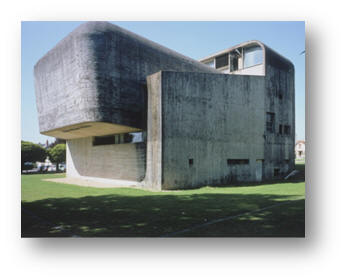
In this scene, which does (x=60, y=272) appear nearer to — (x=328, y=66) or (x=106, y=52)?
(x=328, y=66)

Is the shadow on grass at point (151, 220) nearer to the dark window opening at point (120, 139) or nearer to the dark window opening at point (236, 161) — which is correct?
the dark window opening at point (236, 161)

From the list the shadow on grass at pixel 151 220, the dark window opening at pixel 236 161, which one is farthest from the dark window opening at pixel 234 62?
the shadow on grass at pixel 151 220

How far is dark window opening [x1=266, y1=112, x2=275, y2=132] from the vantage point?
1679cm

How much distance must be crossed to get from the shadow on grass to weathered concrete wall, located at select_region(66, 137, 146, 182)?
22.7ft

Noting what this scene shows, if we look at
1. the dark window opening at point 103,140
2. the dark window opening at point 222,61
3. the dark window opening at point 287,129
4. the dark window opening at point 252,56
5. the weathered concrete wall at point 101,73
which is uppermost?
the dark window opening at point 222,61

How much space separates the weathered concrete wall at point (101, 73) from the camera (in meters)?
13.0

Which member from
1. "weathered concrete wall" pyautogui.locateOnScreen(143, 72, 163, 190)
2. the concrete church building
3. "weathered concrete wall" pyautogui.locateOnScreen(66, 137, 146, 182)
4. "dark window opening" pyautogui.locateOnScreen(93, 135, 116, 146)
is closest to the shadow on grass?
"weathered concrete wall" pyautogui.locateOnScreen(143, 72, 163, 190)

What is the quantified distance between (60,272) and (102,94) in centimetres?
969

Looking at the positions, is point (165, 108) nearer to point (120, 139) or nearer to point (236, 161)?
point (120, 139)

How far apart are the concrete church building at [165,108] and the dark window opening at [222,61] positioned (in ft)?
7.53

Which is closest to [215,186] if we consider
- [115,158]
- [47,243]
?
[115,158]

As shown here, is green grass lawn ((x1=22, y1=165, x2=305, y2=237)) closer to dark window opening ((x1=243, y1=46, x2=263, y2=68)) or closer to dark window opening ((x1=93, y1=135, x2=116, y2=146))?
dark window opening ((x1=93, y1=135, x2=116, y2=146))

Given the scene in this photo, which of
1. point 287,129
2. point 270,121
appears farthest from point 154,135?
point 287,129

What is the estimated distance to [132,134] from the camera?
15.6m
